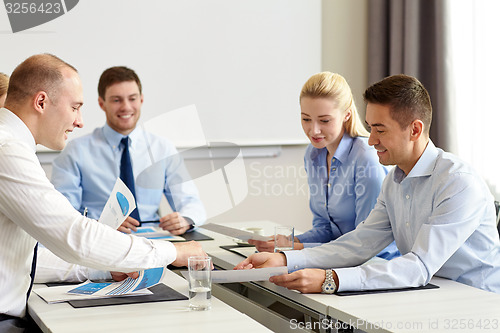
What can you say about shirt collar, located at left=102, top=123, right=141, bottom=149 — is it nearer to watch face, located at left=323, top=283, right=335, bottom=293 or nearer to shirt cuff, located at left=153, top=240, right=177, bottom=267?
shirt cuff, located at left=153, top=240, right=177, bottom=267

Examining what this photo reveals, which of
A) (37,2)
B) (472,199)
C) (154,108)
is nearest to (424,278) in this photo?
(472,199)

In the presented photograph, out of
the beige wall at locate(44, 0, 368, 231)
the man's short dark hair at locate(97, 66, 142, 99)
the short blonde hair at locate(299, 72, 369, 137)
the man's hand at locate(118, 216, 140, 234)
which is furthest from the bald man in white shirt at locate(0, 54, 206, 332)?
the beige wall at locate(44, 0, 368, 231)

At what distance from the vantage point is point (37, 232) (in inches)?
70.7

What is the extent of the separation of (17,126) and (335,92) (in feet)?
4.72

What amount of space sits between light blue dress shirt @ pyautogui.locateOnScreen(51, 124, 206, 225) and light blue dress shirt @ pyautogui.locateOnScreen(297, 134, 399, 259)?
0.79 m

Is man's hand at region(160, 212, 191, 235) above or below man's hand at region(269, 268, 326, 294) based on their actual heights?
below

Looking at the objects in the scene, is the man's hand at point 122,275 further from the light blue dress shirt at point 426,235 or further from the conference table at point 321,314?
the light blue dress shirt at point 426,235

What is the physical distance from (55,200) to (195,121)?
301 centimetres

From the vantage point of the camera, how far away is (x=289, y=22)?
4.99 m

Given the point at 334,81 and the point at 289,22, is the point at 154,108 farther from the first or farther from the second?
the point at 334,81

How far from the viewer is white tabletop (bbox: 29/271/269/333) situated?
5.34 feet

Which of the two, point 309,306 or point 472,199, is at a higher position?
point 472,199

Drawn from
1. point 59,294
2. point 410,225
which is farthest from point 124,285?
point 410,225

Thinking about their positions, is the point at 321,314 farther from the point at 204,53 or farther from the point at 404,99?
the point at 204,53
